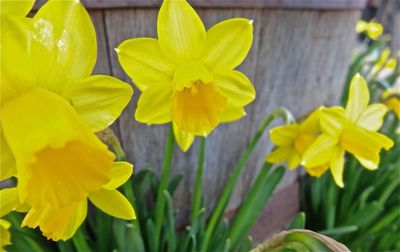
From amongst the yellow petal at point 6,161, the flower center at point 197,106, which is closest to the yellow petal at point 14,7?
the yellow petal at point 6,161

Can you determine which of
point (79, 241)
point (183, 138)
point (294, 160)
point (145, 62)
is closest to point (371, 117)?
point (294, 160)

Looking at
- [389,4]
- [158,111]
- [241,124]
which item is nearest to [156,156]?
[241,124]

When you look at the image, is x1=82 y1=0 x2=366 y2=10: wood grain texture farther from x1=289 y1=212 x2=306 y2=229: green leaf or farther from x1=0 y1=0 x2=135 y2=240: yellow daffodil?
x1=289 y1=212 x2=306 y2=229: green leaf

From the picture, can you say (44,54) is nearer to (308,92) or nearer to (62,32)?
(62,32)

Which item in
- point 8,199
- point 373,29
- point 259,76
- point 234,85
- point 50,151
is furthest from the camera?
point 373,29

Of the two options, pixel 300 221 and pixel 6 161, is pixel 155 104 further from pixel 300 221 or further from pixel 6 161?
pixel 300 221

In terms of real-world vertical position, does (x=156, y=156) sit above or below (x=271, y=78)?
below

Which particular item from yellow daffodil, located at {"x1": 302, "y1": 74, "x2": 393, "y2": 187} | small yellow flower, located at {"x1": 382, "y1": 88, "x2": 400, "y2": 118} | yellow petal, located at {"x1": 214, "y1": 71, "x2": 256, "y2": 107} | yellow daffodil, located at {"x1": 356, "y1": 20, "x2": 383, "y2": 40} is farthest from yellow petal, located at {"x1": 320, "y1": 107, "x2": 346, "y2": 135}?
small yellow flower, located at {"x1": 382, "y1": 88, "x2": 400, "y2": 118}
